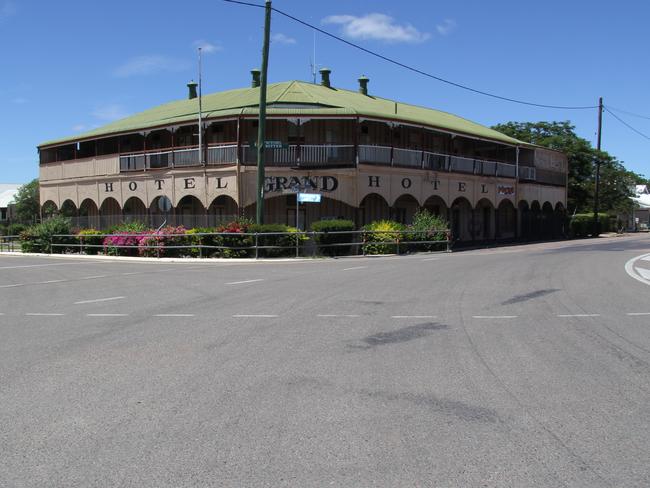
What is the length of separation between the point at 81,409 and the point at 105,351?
238 centimetres

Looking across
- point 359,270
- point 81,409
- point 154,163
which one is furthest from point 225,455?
point 154,163

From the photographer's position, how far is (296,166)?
2961cm

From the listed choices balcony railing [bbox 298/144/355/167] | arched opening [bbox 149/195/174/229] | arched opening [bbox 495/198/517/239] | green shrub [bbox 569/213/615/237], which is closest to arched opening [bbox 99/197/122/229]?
arched opening [bbox 149/195/174/229]

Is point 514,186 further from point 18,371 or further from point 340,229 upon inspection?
point 18,371

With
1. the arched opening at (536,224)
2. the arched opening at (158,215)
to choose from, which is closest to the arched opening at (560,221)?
the arched opening at (536,224)

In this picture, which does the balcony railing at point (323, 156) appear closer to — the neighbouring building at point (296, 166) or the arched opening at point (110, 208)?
the neighbouring building at point (296, 166)

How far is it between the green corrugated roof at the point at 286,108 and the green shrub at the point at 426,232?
5518mm

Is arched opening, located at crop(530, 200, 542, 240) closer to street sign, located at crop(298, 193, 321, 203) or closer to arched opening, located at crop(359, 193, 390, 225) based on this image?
arched opening, located at crop(359, 193, 390, 225)

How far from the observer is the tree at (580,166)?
58875mm

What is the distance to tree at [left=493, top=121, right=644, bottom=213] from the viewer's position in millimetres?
58875

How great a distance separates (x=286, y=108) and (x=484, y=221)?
18.3m

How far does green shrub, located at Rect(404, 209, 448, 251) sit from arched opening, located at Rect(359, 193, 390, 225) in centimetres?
449

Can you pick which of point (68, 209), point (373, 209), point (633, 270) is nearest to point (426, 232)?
point (373, 209)

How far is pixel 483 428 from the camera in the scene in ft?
15.4
